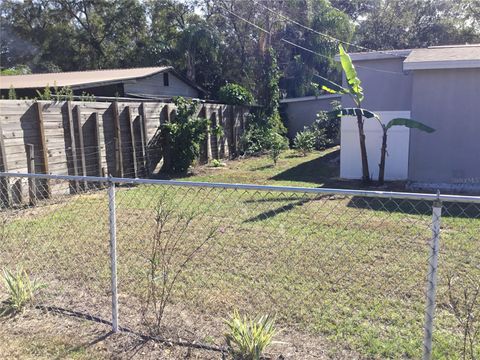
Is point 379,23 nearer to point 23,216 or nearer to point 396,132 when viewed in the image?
point 396,132

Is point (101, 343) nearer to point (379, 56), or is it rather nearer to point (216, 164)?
point (379, 56)

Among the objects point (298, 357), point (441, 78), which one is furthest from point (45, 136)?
point (441, 78)

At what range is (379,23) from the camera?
3322 cm

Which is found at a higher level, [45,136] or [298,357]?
[45,136]

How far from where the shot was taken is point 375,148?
11734mm

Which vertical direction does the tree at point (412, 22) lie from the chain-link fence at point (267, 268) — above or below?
above

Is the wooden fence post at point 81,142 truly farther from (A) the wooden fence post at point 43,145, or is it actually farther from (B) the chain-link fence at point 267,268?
(B) the chain-link fence at point 267,268

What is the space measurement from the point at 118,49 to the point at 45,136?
80.0ft

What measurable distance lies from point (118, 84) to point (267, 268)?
1250cm

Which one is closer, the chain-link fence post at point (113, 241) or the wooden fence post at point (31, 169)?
the chain-link fence post at point (113, 241)

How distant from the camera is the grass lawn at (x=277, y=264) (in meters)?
3.76

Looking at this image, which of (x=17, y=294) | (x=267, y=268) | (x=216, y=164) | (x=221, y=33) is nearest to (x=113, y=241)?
(x=17, y=294)

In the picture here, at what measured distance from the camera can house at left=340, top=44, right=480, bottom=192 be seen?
10.4 m

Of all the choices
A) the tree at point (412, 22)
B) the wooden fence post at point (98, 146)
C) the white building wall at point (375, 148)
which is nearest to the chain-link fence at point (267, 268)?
the wooden fence post at point (98, 146)
